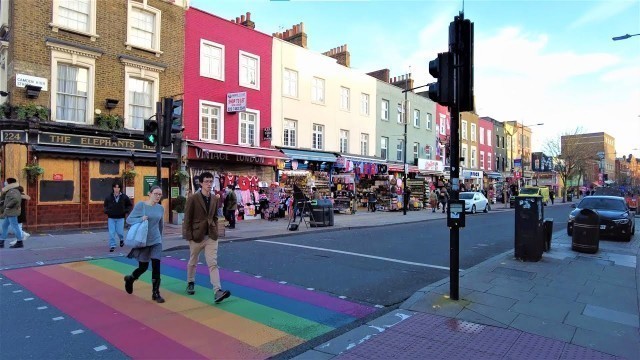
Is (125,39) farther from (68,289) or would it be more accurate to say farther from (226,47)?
(68,289)

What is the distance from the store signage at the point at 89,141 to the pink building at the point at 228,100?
230 centimetres

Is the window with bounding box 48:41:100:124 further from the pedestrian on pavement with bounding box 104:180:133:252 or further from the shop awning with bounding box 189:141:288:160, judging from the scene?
the pedestrian on pavement with bounding box 104:180:133:252

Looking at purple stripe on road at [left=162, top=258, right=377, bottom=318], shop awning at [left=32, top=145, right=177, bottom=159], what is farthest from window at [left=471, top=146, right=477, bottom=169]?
purple stripe on road at [left=162, top=258, right=377, bottom=318]

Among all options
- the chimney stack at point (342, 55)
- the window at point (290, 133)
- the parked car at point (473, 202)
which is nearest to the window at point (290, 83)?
the window at point (290, 133)

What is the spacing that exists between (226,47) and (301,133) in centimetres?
623

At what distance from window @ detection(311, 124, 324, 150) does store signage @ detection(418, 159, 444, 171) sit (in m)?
10.5

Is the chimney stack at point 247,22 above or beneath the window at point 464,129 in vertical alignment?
above

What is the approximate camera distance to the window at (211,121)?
1884 cm

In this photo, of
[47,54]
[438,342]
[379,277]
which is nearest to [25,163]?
[47,54]

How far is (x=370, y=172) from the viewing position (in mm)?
26625

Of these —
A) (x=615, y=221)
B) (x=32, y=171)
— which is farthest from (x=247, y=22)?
(x=615, y=221)

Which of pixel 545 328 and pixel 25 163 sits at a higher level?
pixel 25 163

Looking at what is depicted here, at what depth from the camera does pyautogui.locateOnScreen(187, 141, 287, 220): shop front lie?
1791 cm

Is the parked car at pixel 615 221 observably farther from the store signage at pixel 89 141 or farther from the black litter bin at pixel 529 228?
the store signage at pixel 89 141
